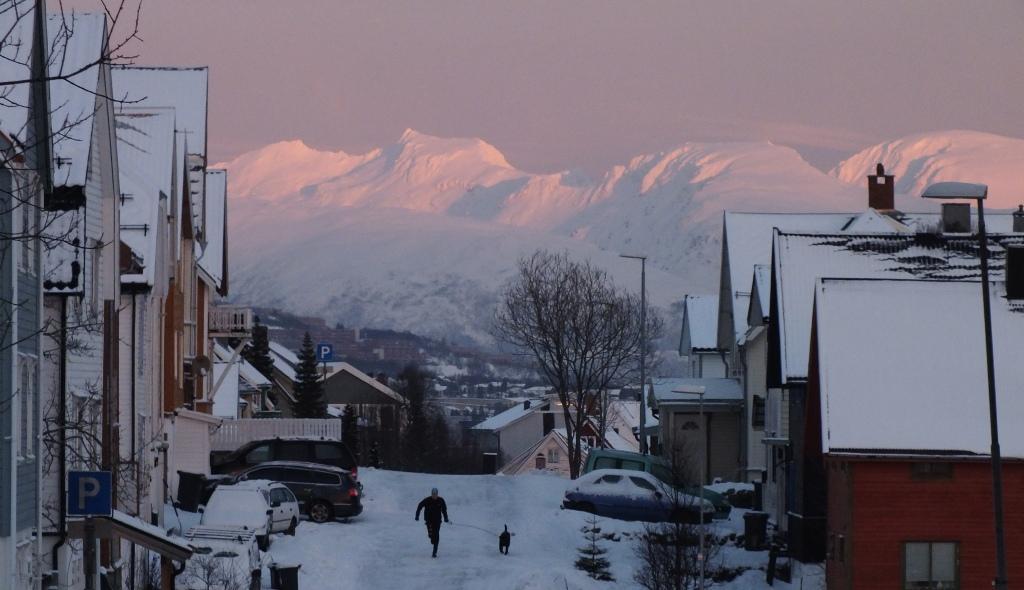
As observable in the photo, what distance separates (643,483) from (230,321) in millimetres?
14268

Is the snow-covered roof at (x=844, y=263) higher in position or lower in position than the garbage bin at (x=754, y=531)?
higher

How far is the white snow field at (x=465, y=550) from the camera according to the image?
3912cm

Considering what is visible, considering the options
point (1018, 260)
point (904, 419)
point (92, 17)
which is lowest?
point (904, 419)

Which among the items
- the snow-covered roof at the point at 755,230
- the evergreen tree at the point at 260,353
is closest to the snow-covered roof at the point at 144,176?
the snow-covered roof at the point at 755,230

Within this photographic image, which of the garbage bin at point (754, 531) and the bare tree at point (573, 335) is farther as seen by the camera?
the bare tree at point (573, 335)

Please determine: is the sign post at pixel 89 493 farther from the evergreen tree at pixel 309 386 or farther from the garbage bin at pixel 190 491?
the evergreen tree at pixel 309 386

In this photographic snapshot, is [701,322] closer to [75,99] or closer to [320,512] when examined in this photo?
[320,512]

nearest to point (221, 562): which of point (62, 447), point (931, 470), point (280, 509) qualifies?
point (62, 447)

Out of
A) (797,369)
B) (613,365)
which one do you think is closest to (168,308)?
(797,369)

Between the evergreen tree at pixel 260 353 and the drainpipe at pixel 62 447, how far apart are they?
280 ft

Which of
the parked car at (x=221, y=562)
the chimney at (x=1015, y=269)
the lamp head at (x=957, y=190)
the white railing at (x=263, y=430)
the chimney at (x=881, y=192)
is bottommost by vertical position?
the parked car at (x=221, y=562)

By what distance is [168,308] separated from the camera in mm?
43500

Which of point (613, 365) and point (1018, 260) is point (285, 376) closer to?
point (613, 365)

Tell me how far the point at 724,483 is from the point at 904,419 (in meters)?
20.4
